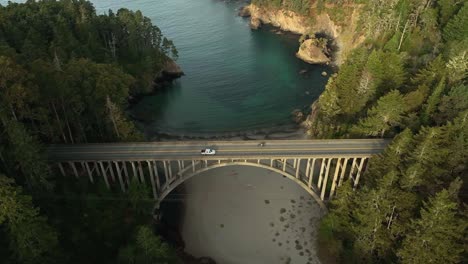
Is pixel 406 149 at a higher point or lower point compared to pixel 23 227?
higher

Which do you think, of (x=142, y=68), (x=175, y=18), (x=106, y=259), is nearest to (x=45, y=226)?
(x=106, y=259)

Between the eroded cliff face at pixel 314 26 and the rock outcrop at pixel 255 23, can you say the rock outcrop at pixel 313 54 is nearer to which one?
the eroded cliff face at pixel 314 26

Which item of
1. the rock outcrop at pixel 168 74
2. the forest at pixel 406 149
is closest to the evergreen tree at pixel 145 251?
the forest at pixel 406 149

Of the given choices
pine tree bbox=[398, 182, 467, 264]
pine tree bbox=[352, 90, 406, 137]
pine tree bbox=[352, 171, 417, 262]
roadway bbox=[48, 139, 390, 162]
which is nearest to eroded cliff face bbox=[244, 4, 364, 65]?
pine tree bbox=[352, 90, 406, 137]

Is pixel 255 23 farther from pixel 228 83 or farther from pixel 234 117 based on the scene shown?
pixel 234 117

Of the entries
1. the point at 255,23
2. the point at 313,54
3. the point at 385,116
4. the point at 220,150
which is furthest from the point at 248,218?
the point at 255,23

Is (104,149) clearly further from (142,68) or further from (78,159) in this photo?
(142,68)
